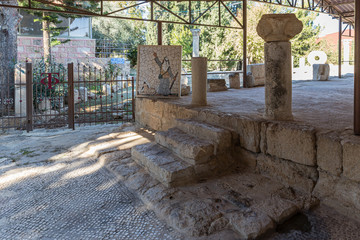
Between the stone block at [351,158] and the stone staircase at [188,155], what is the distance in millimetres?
1463

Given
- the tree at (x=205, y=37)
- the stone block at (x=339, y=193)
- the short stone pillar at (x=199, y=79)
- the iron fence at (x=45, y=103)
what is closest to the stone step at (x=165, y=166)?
the stone block at (x=339, y=193)

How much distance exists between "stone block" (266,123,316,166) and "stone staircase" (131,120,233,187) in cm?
62

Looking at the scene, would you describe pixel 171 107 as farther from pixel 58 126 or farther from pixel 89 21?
pixel 89 21

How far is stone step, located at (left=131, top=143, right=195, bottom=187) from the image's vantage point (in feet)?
11.1

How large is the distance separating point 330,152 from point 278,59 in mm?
1317

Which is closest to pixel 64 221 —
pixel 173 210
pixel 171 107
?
pixel 173 210

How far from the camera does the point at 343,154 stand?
2.73 m

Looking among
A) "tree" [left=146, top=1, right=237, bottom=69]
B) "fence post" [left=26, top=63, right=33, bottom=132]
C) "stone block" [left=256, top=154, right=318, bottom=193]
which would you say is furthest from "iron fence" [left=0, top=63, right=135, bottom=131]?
"tree" [left=146, top=1, right=237, bottom=69]

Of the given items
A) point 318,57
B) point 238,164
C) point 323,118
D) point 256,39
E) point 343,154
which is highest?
point 256,39

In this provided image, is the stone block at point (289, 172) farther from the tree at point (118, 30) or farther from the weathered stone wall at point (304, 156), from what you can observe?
the tree at point (118, 30)

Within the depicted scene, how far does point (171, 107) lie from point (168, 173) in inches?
99.6

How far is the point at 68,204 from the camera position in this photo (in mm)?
3297

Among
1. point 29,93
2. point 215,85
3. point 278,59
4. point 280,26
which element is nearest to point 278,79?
point 278,59

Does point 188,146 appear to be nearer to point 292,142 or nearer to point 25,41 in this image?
point 292,142
